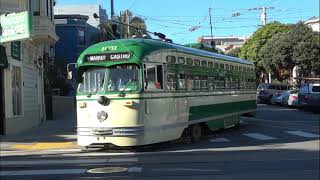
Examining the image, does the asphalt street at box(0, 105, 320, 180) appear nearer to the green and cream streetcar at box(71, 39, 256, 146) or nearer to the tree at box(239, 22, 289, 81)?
the green and cream streetcar at box(71, 39, 256, 146)

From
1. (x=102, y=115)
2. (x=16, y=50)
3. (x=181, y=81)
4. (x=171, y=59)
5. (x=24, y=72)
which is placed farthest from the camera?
(x=24, y=72)

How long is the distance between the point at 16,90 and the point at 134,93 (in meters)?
11.1

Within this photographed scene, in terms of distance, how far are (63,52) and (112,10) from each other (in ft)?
75.6

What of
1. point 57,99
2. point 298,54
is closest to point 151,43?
point 57,99

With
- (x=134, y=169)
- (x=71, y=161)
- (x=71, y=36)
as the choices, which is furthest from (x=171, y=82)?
(x=71, y=36)

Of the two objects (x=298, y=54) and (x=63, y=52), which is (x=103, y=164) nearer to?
(x=298, y=54)

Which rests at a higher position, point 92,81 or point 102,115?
point 92,81

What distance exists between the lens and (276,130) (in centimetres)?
2378

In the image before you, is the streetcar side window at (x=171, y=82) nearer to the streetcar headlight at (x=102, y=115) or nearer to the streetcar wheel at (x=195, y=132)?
the streetcar wheel at (x=195, y=132)

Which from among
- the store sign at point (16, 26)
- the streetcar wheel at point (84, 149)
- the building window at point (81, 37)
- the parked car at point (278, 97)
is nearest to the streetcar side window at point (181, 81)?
the streetcar wheel at point (84, 149)

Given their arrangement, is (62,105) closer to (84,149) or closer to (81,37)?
(81,37)

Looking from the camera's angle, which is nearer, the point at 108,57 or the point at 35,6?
the point at 108,57

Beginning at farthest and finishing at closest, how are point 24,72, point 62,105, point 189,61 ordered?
point 62,105, point 24,72, point 189,61

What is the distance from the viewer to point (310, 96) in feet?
120
